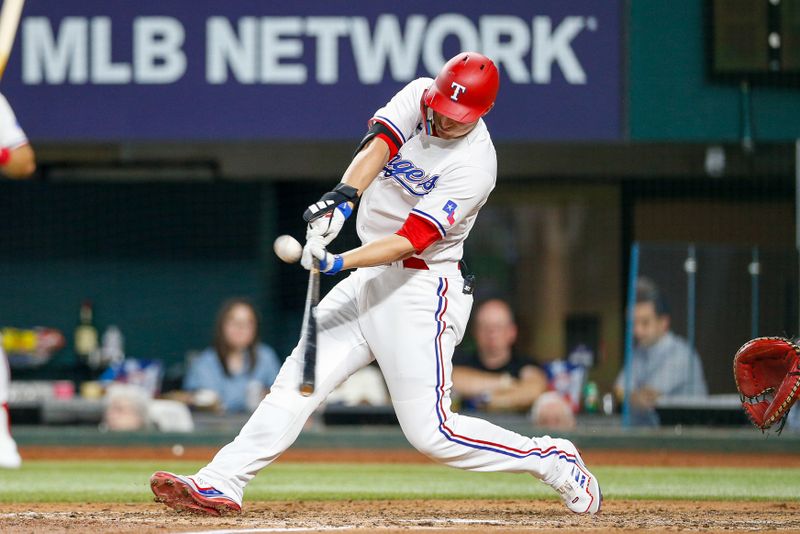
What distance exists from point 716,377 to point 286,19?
3984mm

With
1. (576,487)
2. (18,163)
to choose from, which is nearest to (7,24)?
(18,163)

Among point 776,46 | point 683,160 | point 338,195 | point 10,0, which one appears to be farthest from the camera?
point 683,160

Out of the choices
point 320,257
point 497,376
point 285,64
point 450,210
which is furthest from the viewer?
point 285,64

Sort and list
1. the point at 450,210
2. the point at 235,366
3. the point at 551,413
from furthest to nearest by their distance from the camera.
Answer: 1. the point at 235,366
2. the point at 551,413
3. the point at 450,210

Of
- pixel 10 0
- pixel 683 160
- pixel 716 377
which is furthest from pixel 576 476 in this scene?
pixel 683 160

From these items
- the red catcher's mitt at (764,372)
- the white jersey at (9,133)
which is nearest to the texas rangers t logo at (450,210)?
the red catcher's mitt at (764,372)

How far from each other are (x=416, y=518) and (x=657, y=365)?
4.56 meters

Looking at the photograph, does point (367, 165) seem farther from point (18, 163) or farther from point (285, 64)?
point (285, 64)

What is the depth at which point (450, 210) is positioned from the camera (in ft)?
14.3

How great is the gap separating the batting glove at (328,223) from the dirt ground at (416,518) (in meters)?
0.97

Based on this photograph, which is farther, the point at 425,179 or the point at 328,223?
the point at 425,179

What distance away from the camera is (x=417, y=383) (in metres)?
4.40

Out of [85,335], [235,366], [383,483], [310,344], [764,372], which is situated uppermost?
[310,344]

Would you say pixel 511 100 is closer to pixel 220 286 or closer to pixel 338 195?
pixel 220 286
